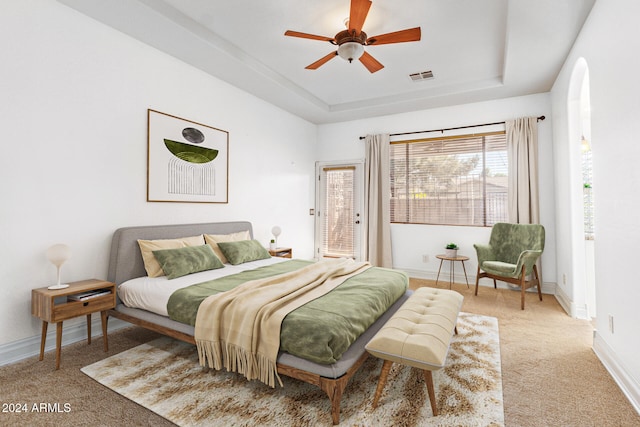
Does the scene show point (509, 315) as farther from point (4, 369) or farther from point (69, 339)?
point (4, 369)

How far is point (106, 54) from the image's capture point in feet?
10.0

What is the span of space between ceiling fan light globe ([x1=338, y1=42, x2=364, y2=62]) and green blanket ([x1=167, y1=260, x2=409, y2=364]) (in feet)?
6.93

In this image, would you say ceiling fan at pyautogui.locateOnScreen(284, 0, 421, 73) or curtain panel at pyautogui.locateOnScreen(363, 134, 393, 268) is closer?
ceiling fan at pyautogui.locateOnScreen(284, 0, 421, 73)

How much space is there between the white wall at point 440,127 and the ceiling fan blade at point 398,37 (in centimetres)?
289

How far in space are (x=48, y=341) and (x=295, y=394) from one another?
7.32ft

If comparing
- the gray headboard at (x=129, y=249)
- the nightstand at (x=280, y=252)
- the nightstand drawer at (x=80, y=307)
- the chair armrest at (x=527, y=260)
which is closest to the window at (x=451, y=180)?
the chair armrest at (x=527, y=260)

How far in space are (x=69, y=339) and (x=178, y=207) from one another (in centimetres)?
163

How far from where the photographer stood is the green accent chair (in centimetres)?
388

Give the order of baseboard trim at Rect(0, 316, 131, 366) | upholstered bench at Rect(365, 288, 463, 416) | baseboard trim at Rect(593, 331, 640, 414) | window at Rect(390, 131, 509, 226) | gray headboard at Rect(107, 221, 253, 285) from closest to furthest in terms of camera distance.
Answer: upholstered bench at Rect(365, 288, 463, 416), baseboard trim at Rect(593, 331, 640, 414), baseboard trim at Rect(0, 316, 131, 366), gray headboard at Rect(107, 221, 253, 285), window at Rect(390, 131, 509, 226)

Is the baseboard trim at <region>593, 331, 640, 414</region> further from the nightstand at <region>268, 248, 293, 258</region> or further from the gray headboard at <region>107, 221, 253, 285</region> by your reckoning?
the gray headboard at <region>107, 221, 253, 285</region>

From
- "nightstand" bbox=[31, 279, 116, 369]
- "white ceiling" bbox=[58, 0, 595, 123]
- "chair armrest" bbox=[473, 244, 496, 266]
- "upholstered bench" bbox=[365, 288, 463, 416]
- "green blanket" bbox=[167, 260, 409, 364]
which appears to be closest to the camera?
"upholstered bench" bbox=[365, 288, 463, 416]

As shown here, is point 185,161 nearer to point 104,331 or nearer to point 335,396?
point 104,331

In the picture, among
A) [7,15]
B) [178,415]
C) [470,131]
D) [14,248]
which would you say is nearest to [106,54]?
[7,15]

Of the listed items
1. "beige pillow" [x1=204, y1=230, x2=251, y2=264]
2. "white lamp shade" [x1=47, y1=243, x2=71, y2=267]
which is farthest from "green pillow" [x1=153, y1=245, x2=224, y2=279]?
"white lamp shade" [x1=47, y1=243, x2=71, y2=267]
